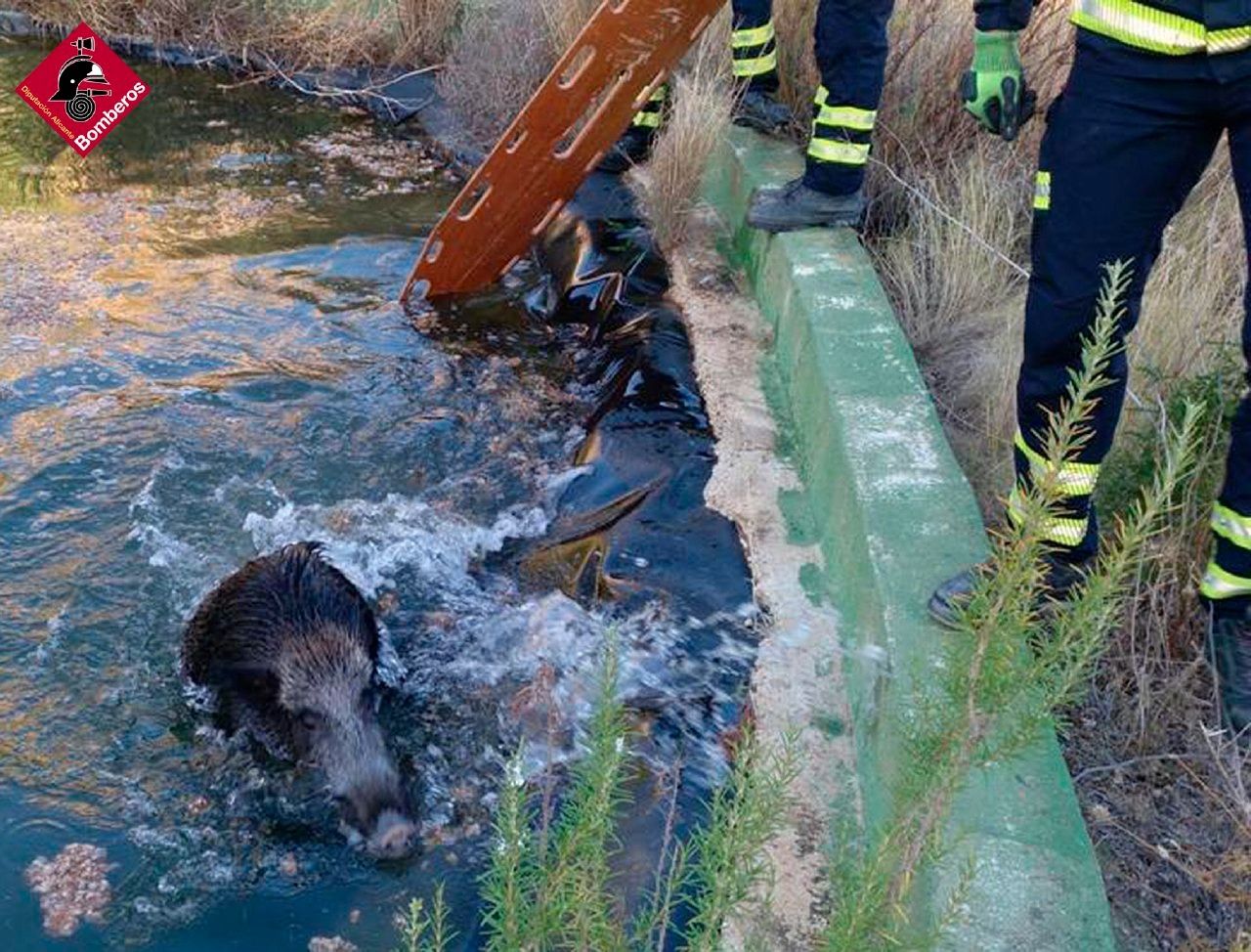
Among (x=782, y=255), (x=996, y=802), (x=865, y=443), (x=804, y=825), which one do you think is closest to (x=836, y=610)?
(x=865, y=443)

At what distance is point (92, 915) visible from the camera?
303 centimetres

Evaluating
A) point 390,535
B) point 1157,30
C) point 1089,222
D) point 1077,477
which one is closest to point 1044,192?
point 1089,222

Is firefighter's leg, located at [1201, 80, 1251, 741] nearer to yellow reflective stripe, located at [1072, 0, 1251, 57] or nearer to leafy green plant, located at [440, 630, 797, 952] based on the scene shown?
yellow reflective stripe, located at [1072, 0, 1251, 57]

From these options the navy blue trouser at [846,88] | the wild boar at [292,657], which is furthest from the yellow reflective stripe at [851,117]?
the wild boar at [292,657]

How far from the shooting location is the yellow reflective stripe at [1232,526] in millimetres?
2994

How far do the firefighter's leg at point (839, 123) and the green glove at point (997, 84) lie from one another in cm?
137

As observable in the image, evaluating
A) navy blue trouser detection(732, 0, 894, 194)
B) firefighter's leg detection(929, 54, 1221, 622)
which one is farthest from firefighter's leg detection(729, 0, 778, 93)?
firefighter's leg detection(929, 54, 1221, 622)

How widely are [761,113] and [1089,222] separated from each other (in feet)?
11.5

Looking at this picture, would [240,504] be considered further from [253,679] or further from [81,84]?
[81,84]

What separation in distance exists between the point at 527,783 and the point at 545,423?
2.15 m

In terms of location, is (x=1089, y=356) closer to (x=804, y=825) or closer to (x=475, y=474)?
(x=804, y=825)

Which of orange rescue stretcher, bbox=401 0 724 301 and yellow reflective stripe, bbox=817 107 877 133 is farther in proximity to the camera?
orange rescue stretcher, bbox=401 0 724 301

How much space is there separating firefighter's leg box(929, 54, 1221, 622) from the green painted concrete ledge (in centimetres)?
23

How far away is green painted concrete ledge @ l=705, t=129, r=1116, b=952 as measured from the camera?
240cm
